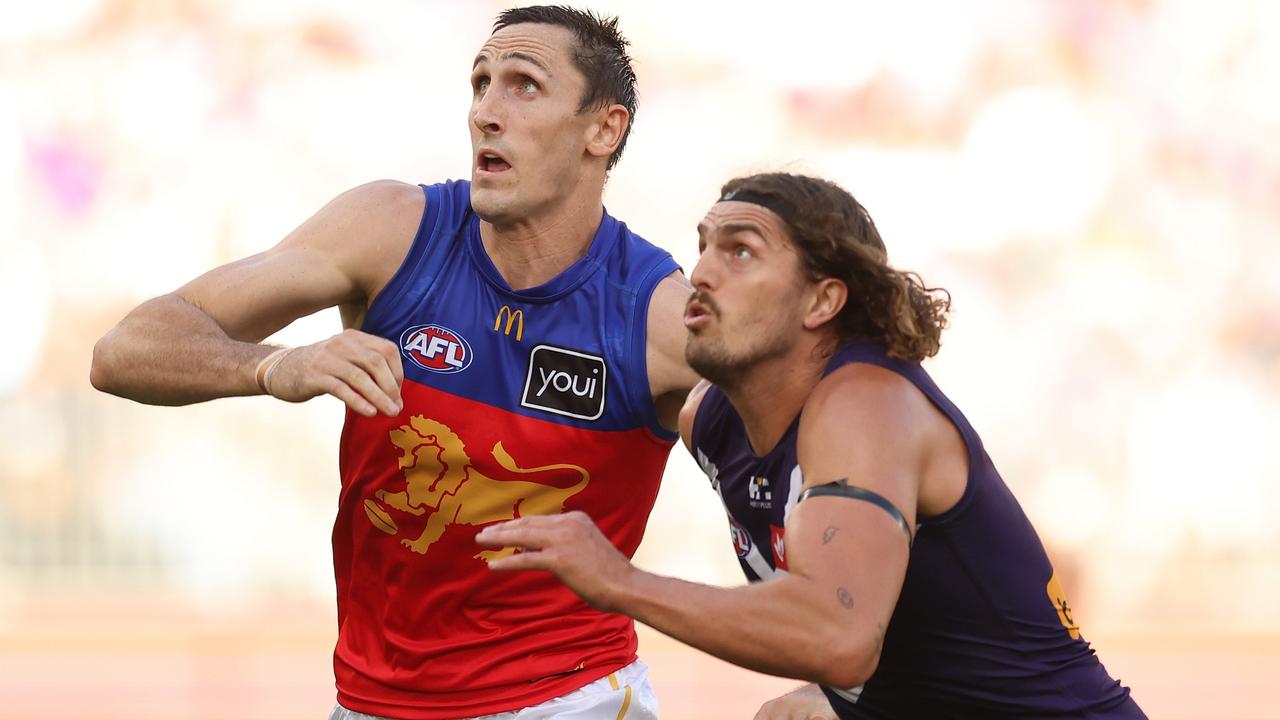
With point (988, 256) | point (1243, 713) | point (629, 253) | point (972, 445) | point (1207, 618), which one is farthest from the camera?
point (988, 256)

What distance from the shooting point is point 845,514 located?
8.78ft

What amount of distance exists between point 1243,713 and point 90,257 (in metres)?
8.11

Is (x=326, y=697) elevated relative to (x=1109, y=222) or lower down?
lower down

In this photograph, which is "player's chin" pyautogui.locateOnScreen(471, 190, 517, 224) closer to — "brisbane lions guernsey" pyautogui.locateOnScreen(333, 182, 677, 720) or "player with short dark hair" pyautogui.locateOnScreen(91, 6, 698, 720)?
"player with short dark hair" pyautogui.locateOnScreen(91, 6, 698, 720)

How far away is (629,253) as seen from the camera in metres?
4.01

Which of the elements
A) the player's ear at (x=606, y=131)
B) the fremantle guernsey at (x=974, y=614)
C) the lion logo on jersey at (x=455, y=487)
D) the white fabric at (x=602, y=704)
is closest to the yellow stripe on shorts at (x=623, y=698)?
the white fabric at (x=602, y=704)

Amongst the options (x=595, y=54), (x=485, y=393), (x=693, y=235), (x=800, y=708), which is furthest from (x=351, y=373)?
(x=693, y=235)

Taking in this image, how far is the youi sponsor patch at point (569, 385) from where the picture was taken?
380 cm

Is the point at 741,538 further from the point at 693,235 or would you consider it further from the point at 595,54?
the point at 693,235

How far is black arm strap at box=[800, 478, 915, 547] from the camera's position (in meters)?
2.70

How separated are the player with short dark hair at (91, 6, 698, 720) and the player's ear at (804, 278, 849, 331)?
2.36 ft

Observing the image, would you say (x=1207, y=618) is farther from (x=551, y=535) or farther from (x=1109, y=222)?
(x=551, y=535)

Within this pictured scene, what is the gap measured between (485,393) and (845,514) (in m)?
1.37

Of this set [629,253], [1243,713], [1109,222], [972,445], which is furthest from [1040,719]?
[1109,222]
